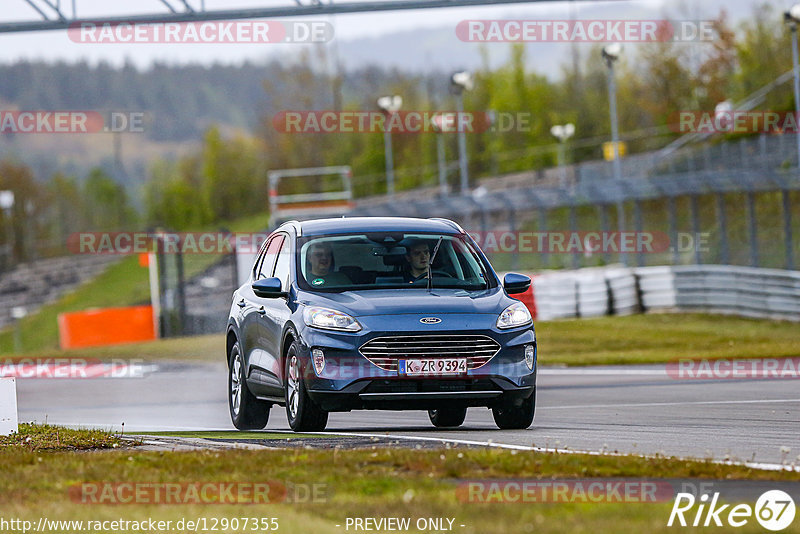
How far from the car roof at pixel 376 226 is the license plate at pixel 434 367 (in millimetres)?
1617

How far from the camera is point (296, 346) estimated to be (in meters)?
12.1

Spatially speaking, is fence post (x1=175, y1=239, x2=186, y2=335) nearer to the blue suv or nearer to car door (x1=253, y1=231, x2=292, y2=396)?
the blue suv

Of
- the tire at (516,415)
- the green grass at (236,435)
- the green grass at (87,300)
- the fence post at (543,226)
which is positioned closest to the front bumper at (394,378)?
the green grass at (236,435)

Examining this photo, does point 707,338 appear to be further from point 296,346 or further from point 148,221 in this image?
point 148,221

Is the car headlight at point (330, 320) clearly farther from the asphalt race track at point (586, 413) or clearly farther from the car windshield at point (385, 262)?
the asphalt race track at point (586, 413)

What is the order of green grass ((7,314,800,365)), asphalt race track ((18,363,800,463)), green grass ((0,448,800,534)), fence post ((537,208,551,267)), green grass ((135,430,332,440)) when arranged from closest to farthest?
green grass ((0,448,800,534)) < asphalt race track ((18,363,800,463)) < green grass ((135,430,332,440)) < green grass ((7,314,800,365)) < fence post ((537,208,551,267))

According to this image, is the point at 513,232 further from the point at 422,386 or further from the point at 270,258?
the point at 422,386

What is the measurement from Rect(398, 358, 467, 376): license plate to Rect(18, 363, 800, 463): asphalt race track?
0.53 meters

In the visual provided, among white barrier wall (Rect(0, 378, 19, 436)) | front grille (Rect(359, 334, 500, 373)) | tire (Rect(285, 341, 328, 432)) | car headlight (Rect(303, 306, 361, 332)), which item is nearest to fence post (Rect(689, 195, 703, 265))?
tire (Rect(285, 341, 328, 432))

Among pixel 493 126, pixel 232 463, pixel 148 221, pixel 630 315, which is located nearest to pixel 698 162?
pixel 630 315

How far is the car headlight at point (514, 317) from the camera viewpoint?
39.3 feet

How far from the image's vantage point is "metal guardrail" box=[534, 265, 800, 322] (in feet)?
103

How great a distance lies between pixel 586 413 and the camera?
14.8 metres

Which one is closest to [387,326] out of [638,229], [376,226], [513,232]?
[376,226]
